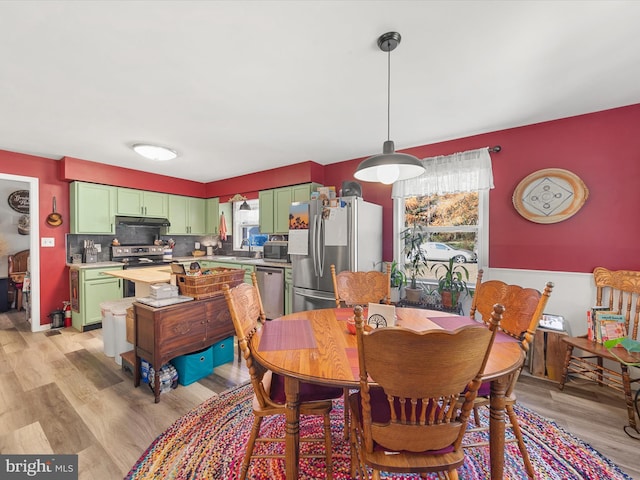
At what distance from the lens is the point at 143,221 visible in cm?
464

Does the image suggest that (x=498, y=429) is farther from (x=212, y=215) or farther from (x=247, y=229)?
(x=212, y=215)

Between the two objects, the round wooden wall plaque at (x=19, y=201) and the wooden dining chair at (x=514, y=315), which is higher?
the round wooden wall plaque at (x=19, y=201)

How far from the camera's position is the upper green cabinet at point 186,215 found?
5.06 metres

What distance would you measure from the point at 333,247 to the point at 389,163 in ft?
6.42

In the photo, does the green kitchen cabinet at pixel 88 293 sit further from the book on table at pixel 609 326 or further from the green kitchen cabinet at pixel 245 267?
the book on table at pixel 609 326

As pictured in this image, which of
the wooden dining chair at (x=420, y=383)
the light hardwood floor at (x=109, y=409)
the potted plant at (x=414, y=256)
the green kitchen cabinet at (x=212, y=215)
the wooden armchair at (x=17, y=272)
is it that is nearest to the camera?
the wooden dining chair at (x=420, y=383)

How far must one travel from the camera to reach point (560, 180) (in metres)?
2.61

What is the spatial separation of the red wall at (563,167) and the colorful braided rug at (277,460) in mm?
1583

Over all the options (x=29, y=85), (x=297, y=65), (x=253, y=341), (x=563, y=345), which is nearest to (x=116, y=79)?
(x=29, y=85)

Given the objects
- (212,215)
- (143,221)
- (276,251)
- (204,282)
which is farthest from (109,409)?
(212,215)

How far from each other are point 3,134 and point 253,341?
387cm

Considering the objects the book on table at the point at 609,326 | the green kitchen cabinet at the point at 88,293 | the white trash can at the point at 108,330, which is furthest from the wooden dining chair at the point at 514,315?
the green kitchen cabinet at the point at 88,293

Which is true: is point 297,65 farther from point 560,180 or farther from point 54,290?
point 54,290

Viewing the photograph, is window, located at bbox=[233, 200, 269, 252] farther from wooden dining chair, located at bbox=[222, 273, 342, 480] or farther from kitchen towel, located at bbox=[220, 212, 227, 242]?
wooden dining chair, located at bbox=[222, 273, 342, 480]
